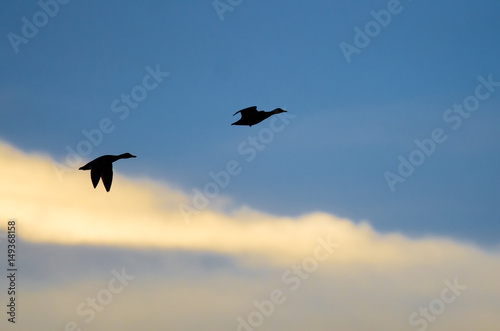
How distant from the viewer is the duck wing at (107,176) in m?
34.1

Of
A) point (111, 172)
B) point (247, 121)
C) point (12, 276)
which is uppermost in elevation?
point (247, 121)

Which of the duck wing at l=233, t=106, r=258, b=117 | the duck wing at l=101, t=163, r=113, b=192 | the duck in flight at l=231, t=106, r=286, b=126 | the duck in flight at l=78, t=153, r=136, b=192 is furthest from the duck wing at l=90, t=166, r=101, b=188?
the duck wing at l=233, t=106, r=258, b=117

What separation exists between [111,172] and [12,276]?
784 centimetres

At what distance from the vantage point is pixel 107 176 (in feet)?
113

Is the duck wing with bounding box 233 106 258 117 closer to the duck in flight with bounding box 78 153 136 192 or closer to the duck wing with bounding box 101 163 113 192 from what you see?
the duck in flight with bounding box 78 153 136 192

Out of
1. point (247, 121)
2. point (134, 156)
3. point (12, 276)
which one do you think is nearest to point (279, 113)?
point (247, 121)

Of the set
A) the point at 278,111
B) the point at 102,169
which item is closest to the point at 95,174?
the point at 102,169

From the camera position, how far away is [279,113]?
39188 millimetres

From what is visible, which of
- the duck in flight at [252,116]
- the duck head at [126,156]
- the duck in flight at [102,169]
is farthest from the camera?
the duck in flight at [252,116]

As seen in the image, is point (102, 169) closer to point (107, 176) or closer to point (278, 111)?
point (107, 176)

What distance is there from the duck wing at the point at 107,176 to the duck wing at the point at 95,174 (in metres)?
0.22

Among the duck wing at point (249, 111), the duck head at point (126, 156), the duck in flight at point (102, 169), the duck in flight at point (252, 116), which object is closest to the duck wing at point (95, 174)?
the duck in flight at point (102, 169)

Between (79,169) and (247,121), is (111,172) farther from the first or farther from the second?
(247,121)

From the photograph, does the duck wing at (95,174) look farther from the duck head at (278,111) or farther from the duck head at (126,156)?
the duck head at (278,111)
